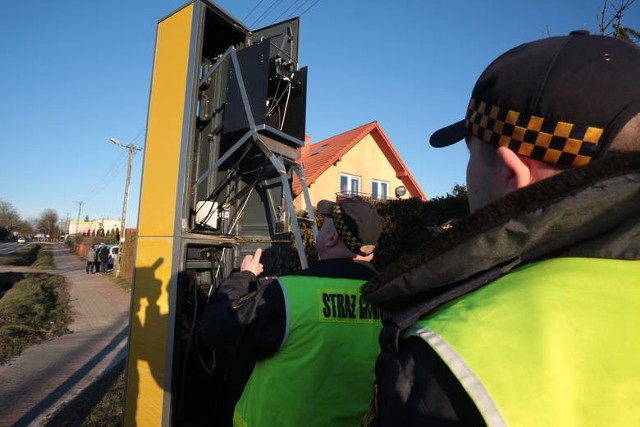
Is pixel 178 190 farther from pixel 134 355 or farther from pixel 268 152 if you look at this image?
pixel 134 355

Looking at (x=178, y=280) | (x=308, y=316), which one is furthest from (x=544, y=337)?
(x=178, y=280)

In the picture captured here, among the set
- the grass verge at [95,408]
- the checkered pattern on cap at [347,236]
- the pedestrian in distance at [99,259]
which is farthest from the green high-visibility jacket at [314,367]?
the pedestrian in distance at [99,259]

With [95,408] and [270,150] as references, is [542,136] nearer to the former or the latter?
[270,150]

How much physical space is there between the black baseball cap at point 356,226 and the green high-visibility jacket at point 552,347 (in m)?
1.44

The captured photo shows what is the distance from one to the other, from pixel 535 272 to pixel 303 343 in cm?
121

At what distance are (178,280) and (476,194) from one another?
2.51m

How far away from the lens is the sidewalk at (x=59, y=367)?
4762 mm

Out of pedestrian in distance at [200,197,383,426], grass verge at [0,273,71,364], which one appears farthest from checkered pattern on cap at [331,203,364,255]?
grass verge at [0,273,71,364]

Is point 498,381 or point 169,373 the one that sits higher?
point 498,381

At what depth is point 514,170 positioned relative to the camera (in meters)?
0.83

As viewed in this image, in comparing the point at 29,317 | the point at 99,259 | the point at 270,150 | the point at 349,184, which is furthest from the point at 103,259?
the point at 270,150

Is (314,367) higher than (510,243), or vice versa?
(510,243)

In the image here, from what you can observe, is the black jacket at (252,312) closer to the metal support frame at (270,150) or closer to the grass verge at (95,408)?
the metal support frame at (270,150)

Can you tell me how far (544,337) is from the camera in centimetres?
58
